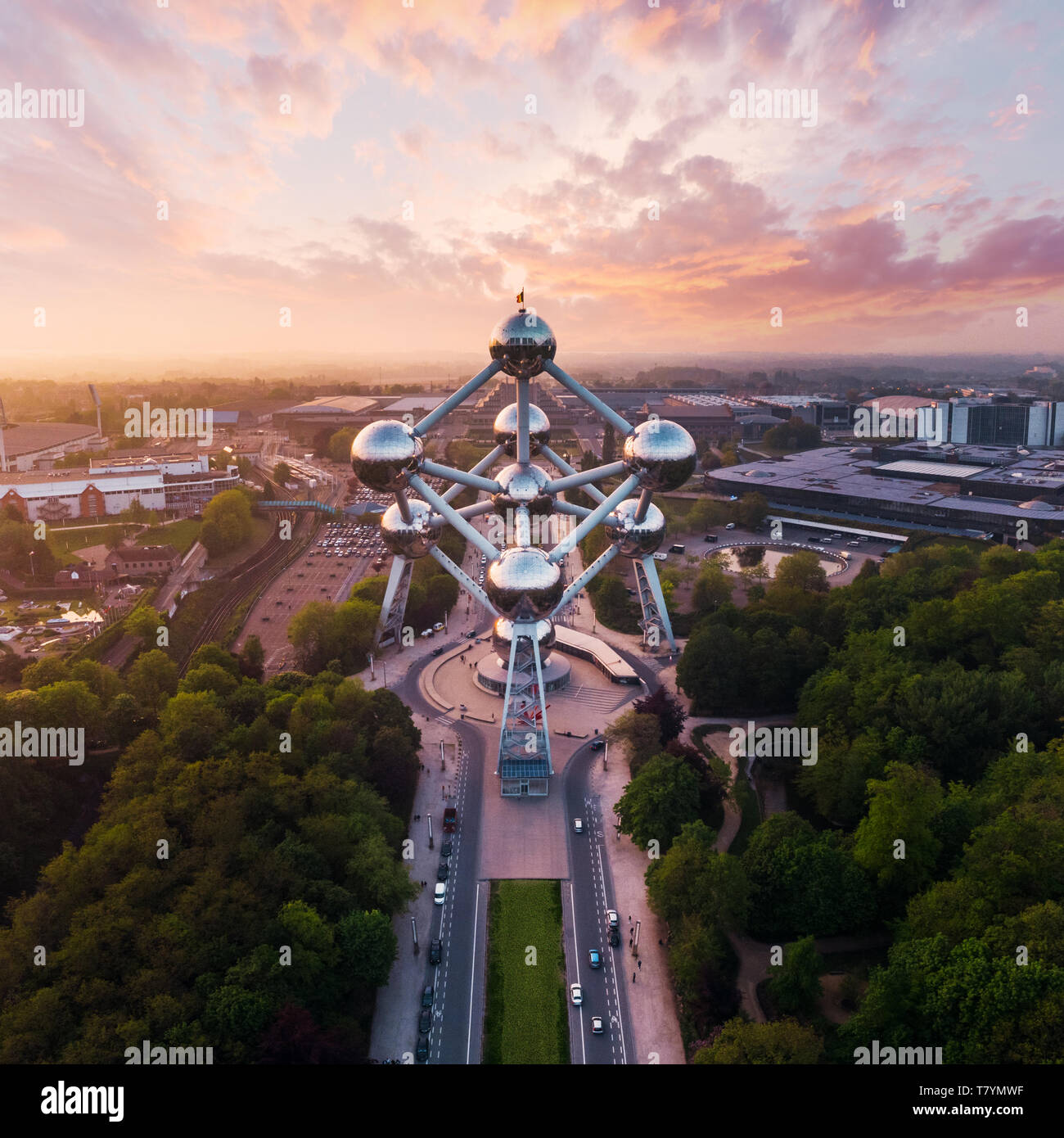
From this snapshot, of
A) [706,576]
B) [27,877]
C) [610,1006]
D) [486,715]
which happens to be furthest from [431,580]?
[610,1006]

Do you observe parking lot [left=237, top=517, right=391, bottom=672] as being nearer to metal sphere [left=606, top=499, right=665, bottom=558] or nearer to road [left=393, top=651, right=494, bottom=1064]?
road [left=393, top=651, right=494, bottom=1064]

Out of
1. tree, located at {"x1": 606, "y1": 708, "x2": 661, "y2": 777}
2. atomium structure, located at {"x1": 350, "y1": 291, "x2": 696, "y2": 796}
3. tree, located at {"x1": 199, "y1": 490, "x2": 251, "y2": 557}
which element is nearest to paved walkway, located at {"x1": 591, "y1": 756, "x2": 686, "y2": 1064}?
tree, located at {"x1": 606, "y1": 708, "x2": 661, "y2": 777}

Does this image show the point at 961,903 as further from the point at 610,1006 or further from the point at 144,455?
the point at 144,455

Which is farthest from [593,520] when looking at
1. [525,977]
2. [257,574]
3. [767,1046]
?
[257,574]

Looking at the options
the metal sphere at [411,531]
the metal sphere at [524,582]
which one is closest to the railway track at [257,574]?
the metal sphere at [411,531]

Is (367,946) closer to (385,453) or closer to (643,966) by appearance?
(643,966)
